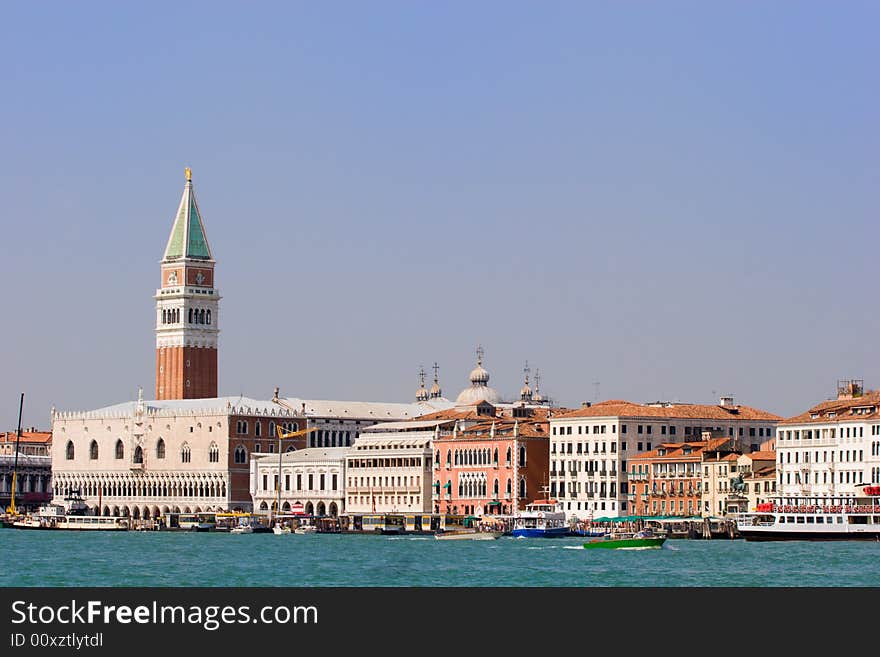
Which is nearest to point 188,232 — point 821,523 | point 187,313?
point 187,313

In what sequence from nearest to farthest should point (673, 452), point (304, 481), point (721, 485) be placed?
1. point (721, 485)
2. point (673, 452)
3. point (304, 481)

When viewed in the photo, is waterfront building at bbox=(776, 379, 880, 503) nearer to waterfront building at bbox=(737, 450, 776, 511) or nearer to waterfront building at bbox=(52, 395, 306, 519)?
waterfront building at bbox=(737, 450, 776, 511)

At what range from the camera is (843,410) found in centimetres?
11288

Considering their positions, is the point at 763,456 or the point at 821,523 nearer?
the point at 821,523

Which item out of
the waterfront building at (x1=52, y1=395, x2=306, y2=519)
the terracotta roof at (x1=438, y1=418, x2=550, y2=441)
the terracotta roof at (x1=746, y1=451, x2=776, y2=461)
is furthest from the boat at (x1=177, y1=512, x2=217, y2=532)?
the terracotta roof at (x1=746, y1=451, x2=776, y2=461)

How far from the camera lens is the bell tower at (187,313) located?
17075cm

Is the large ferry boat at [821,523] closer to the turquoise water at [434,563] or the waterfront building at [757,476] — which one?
the turquoise water at [434,563]

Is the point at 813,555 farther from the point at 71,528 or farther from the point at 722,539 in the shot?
the point at 71,528

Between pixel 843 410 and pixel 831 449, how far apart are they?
2137 mm

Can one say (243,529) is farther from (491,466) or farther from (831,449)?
(831,449)

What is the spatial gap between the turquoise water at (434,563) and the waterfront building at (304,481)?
3732 centimetres
